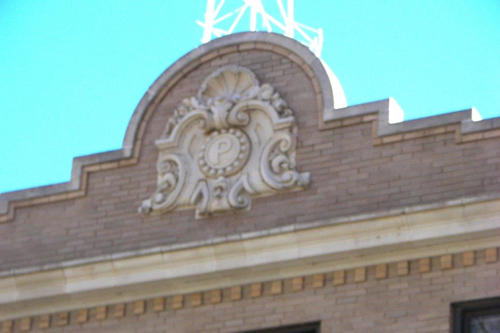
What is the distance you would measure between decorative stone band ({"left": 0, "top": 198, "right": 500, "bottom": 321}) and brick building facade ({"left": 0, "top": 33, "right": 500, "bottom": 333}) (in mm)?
19

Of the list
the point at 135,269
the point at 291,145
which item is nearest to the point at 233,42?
the point at 291,145

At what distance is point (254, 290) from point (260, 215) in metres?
1.04

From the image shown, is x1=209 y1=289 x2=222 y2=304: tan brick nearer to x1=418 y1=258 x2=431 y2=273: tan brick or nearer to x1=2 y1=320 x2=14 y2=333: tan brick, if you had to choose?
x1=418 y1=258 x2=431 y2=273: tan brick

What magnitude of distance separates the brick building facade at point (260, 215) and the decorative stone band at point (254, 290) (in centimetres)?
2

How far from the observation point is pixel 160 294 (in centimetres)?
2448

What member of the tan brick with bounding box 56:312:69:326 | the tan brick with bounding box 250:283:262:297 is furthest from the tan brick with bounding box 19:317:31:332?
the tan brick with bounding box 250:283:262:297

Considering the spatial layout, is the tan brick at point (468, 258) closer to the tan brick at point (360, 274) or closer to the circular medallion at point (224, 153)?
the tan brick at point (360, 274)

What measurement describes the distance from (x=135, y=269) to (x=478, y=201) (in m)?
4.57

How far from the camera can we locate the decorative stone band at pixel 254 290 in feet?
75.6

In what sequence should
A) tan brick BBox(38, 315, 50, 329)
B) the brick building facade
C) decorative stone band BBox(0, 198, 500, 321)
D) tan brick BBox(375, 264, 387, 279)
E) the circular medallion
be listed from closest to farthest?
1. decorative stone band BBox(0, 198, 500, 321)
2. the brick building facade
3. tan brick BBox(375, 264, 387, 279)
4. the circular medallion
5. tan brick BBox(38, 315, 50, 329)

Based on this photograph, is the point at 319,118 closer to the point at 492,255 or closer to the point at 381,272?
the point at 381,272

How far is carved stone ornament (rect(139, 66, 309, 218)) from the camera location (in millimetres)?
24609

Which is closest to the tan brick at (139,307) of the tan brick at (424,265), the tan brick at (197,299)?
the tan brick at (197,299)

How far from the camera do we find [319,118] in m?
24.7
